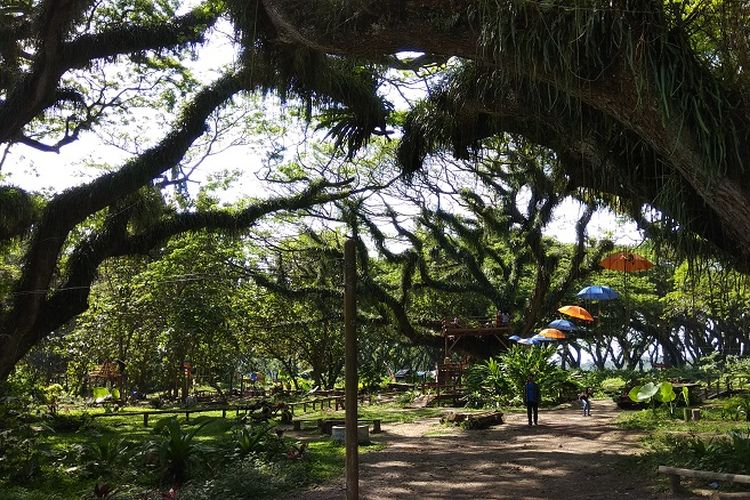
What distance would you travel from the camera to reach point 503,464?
31.1ft

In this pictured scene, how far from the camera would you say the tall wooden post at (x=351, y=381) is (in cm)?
499

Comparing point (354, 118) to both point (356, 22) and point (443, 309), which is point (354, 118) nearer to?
point (356, 22)

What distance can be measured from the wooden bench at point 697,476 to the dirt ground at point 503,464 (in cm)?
19

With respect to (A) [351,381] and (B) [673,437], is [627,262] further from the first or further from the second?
(A) [351,381]

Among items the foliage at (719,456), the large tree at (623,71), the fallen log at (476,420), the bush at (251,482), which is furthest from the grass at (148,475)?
the large tree at (623,71)

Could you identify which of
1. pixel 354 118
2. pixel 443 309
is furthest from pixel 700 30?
pixel 443 309

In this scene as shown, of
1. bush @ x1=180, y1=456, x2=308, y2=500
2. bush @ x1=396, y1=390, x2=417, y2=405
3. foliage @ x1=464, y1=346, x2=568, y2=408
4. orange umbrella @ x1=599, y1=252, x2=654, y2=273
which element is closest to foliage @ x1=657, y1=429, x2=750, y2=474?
bush @ x1=180, y1=456, x2=308, y2=500

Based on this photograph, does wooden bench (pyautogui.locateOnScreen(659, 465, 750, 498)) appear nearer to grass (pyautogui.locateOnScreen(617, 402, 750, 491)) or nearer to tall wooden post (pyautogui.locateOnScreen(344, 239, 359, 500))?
grass (pyautogui.locateOnScreen(617, 402, 750, 491))

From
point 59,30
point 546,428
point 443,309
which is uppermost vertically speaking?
point 59,30

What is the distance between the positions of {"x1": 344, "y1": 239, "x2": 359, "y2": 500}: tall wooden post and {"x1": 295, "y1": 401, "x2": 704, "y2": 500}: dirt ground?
98.2 inches

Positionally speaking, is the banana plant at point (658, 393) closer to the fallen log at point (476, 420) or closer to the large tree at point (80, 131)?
the fallen log at point (476, 420)

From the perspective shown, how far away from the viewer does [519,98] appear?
6.89 meters

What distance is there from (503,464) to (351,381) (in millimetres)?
5302

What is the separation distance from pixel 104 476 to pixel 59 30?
301 inches
